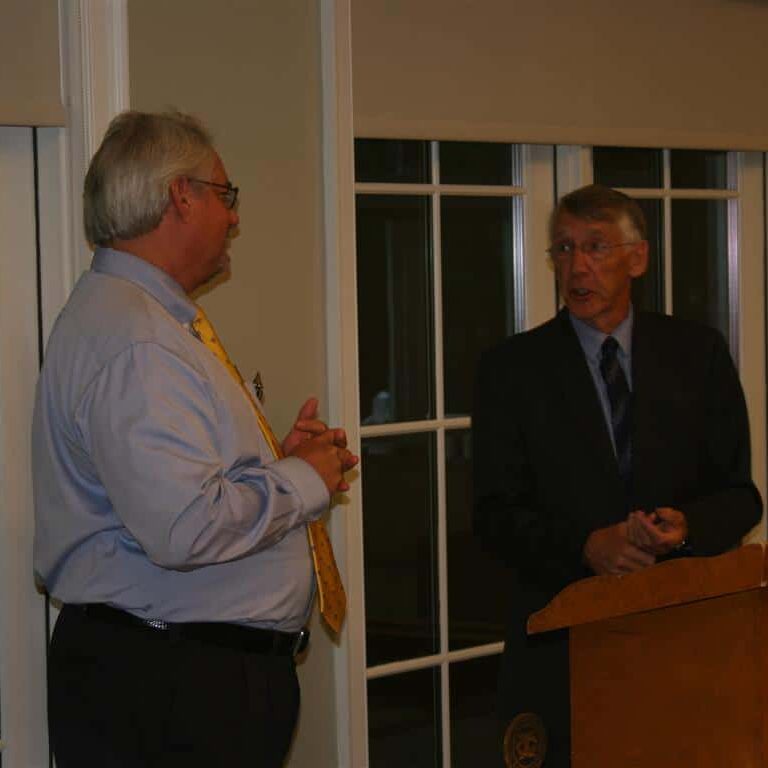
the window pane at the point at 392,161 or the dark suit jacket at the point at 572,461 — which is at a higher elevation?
the window pane at the point at 392,161

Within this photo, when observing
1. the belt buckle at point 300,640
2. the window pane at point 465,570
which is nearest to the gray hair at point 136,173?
the belt buckle at point 300,640

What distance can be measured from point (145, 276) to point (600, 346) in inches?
41.9

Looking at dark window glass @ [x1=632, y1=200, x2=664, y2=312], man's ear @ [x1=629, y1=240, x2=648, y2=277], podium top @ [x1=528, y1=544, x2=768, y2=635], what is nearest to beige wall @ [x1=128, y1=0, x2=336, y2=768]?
man's ear @ [x1=629, y1=240, x2=648, y2=277]

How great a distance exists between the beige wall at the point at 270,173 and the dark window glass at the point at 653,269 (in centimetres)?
117

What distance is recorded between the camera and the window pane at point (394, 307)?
3273mm

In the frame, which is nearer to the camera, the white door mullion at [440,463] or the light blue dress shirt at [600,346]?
the light blue dress shirt at [600,346]

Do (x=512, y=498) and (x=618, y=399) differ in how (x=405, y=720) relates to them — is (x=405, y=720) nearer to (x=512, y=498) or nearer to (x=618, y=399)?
(x=512, y=498)

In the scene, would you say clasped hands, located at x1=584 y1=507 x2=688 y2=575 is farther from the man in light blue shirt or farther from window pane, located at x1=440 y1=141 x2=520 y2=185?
window pane, located at x1=440 y1=141 x2=520 y2=185

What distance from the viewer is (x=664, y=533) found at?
7.59 feet

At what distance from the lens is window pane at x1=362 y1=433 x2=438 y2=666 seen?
10.9ft

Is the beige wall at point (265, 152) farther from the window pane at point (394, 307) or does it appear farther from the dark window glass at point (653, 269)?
the dark window glass at point (653, 269)

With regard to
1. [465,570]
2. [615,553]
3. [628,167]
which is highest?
[628,167]

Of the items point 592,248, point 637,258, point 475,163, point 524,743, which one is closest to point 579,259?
point 592,248

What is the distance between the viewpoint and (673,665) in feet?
5.29
